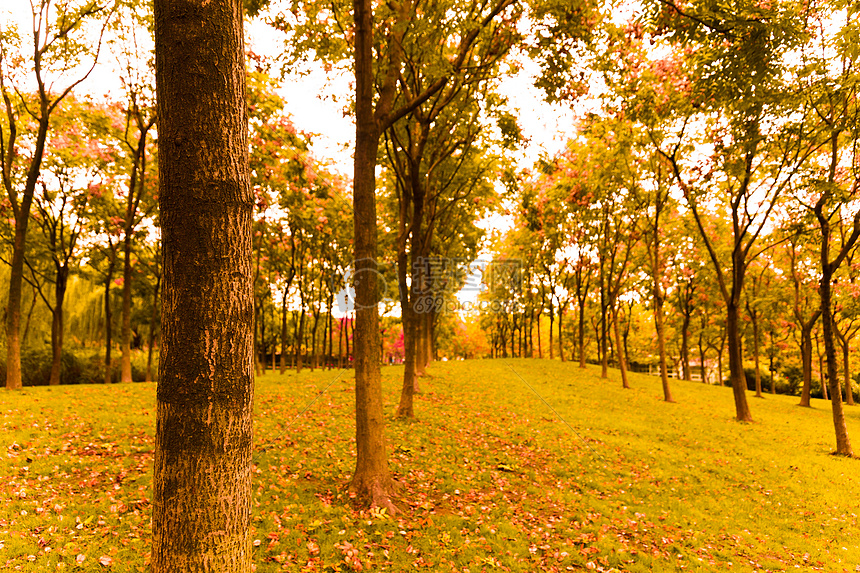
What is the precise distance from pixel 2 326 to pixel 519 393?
2564cm

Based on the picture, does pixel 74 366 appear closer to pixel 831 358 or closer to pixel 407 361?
pixel 407 361

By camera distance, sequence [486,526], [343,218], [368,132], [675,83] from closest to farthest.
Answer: [486,526], [368,132], [675,83], [343,218]

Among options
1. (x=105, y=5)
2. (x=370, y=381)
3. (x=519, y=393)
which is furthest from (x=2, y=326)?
(x=519, y=393)

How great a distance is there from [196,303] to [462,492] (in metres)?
7.69

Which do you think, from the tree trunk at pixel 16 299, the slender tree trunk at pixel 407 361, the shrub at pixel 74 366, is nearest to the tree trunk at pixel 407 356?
the slender tree trunk at pixel 407 361

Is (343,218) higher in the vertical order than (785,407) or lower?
higher

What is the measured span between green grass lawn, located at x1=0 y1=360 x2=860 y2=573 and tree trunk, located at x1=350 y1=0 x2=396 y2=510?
0.63 m

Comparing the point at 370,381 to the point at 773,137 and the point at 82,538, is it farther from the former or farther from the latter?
the point at 773,137

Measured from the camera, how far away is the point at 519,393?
66.8 feet

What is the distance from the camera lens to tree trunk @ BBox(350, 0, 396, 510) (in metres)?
7.32

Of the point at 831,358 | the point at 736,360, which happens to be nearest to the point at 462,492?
the point at 831,358

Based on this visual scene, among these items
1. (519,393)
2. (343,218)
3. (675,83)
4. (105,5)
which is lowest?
(519,393)

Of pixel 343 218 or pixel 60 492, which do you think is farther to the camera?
pixel 343 218

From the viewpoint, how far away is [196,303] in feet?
7.90
